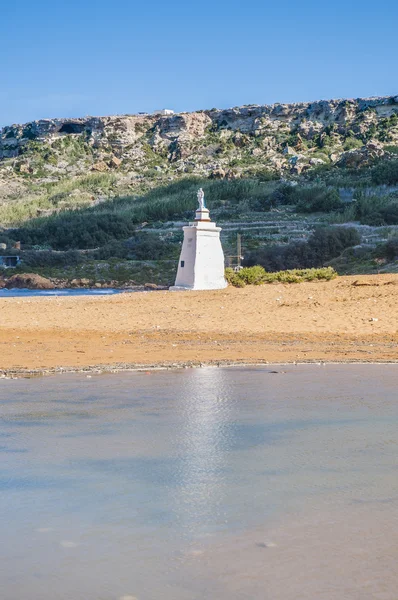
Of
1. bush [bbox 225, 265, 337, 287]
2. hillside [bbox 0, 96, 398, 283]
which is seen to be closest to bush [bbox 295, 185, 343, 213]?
hillside [bbox 0, 96, 398, 283]

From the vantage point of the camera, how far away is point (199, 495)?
19.5ft

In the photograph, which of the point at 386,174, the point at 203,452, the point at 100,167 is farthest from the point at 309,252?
the point at 100,167

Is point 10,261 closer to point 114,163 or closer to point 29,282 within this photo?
point 29,282

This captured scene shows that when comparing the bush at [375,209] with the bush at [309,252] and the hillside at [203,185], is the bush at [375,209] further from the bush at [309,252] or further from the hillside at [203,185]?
the bush at [309,252]

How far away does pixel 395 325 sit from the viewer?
17344mm

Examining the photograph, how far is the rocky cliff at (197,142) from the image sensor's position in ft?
303

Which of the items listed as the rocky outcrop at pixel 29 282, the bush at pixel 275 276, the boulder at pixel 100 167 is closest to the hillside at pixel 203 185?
the boulder at pixel 100 167

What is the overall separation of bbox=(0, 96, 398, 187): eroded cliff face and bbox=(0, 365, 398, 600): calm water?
257 ft

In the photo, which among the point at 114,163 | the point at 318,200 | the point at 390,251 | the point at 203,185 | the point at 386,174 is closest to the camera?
the point at 390,251

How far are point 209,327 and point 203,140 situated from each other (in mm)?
86946

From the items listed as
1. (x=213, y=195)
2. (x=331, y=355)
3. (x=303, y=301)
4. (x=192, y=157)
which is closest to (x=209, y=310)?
(x=303, y=301)

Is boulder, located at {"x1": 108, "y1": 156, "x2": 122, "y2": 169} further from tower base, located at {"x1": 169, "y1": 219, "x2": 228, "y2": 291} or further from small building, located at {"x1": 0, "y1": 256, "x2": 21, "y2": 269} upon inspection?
tower base, located at {"x1": 169, "y1": 219, "x2": 228, "y2": 291}

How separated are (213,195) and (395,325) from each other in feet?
198

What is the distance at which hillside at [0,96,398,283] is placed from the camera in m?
45.6
